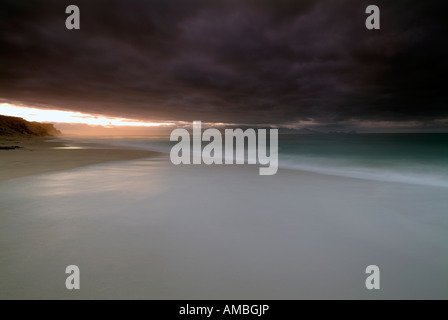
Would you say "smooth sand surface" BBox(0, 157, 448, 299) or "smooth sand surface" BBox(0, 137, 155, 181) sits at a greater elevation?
"smooth sand surface" BBox(0, 137, 155, 181)

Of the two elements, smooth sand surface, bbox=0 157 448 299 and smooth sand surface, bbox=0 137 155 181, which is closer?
smooth sand surface, bbox=0 157 448 299

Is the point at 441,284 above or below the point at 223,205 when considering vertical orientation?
below

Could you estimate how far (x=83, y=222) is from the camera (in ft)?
14.6

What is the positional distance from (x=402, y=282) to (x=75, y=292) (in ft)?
12.9

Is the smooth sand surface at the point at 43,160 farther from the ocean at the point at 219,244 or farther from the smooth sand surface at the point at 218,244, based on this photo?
the smooth sand surface at the point at 218,244

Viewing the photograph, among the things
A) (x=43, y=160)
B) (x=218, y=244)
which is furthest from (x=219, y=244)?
(x=43, y=160)

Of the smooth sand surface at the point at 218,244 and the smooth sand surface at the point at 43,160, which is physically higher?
the smooth sand surface at the point at 43,160

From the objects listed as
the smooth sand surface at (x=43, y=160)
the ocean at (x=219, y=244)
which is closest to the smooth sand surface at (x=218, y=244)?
the ocean at (x=219, y=244)

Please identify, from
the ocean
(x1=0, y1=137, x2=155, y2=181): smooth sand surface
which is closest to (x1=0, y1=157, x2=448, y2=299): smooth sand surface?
the ocean

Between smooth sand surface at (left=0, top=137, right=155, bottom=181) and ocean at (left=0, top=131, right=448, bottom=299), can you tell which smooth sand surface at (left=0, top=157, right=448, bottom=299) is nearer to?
ocean at (left=0, top=131, right=448, bottom=299)
